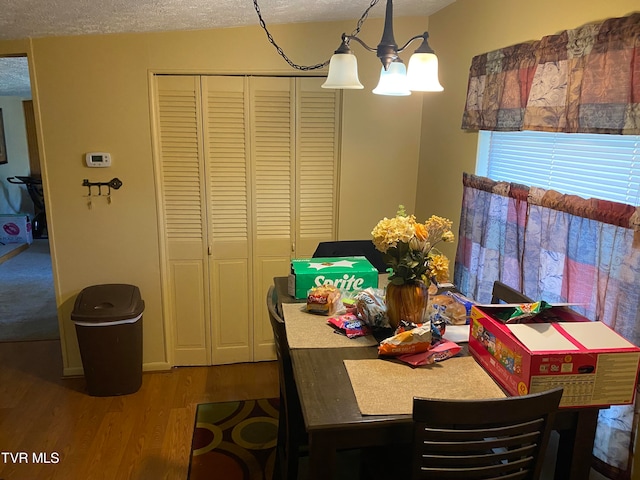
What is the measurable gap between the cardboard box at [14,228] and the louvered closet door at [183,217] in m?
4.57

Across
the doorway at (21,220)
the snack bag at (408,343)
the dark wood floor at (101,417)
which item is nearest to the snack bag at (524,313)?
the snack bag at (408,343)

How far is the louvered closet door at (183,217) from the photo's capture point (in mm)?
3100

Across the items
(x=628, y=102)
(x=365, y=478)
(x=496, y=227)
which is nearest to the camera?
(x=628, y=102)

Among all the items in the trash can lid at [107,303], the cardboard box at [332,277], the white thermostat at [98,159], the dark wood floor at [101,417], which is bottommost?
the dark wood floor at [101,417]

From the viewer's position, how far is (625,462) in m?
1.56

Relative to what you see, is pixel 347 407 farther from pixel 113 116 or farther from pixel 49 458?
pixel 113 116

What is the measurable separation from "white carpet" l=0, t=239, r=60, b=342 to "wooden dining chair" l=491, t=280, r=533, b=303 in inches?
135

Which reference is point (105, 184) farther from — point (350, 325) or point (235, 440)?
point (350, 325)

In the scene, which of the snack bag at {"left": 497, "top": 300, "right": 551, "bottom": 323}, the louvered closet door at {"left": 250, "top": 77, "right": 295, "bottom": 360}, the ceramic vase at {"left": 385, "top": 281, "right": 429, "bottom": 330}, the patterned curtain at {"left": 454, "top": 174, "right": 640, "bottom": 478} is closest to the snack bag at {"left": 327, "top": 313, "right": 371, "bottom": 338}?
the ceramic vase at {"left": 385, "top": 281, "right": 429, "bottom": 330}

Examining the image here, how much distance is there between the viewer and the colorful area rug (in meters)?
2.41

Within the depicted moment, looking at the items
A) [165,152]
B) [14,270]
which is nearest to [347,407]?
[165,152]

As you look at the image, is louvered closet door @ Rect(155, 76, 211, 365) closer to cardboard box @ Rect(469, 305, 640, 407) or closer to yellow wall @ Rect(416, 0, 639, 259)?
yellow wall @ Rect(416, 0, 639, 259)

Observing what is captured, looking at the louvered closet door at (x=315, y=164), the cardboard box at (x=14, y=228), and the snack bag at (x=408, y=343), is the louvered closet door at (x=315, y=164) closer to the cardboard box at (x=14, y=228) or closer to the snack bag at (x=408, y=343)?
the snack bag at (x=408, y=343)

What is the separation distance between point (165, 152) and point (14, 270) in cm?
374
